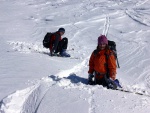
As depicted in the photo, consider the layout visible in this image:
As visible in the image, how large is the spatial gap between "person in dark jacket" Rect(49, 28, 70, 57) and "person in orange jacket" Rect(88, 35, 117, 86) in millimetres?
3019

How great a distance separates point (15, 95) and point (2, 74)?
174 centimetres

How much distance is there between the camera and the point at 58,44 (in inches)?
411

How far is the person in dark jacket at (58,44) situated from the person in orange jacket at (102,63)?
3.02m

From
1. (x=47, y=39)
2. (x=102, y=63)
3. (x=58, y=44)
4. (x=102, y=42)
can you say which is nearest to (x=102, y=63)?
(x=102, y=63)

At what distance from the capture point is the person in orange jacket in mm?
6969

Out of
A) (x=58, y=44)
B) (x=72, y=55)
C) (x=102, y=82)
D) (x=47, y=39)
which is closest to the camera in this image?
(x=102, y=82)

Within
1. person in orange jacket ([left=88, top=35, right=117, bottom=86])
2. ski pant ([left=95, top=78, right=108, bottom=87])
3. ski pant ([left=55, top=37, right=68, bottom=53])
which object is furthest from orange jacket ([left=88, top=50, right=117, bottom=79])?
ski pant ([left=55, top=37, right=68, bottom=53])

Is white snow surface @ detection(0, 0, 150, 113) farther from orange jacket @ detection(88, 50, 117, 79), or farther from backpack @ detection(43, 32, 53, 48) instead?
orange jacket @ detection(88, 50, 117, 79)

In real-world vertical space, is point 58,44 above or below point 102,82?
above

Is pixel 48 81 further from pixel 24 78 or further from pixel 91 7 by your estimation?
pixel 91 7

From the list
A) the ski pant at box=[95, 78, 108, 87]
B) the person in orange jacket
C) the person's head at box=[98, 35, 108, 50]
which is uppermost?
the person's head at box=[98, 35, 108, 50]

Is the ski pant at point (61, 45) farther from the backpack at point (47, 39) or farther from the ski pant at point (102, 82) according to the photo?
the ski pant at point (102, 82)

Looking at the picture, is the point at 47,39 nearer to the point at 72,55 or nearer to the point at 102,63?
the point at 72,55

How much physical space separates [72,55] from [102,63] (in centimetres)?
366
